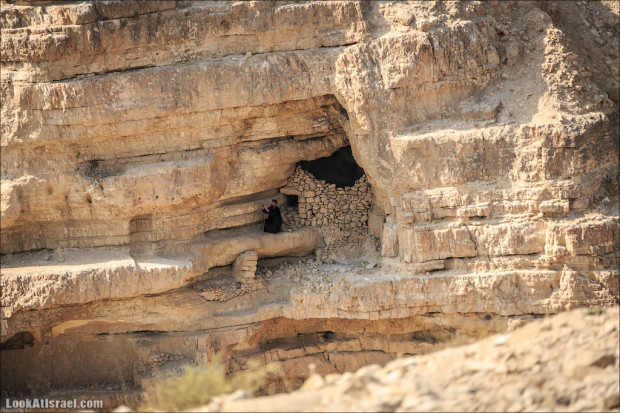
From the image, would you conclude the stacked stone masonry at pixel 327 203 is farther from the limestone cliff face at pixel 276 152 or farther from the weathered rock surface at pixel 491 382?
the weathered rock surface at pixel 491 382

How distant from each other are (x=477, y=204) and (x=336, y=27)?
3.88 meters

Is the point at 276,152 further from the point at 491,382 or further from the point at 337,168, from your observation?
the point at 491,382

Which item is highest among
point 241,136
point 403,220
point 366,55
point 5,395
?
point 366,55

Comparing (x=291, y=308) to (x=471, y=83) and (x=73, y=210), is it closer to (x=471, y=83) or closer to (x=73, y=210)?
(x=73, y=210)

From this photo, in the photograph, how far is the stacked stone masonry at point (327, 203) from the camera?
1506cm

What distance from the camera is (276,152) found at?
14422mm

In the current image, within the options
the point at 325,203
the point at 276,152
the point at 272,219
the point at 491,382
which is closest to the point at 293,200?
the point at 325,203

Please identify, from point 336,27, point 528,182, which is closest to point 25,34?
point 336,27

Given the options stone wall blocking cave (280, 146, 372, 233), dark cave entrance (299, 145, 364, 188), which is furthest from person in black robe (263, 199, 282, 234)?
dark cave entrance (299, 145, 364, 188)

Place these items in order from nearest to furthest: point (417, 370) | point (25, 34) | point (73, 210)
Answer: point (417, 370) < point (25, 34) < point (73, 210)

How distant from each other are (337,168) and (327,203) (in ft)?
4.81

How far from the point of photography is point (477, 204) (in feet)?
43.2

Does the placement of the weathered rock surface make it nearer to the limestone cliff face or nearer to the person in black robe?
the limestone cliff face

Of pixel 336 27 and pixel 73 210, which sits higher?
pixel 336 27
